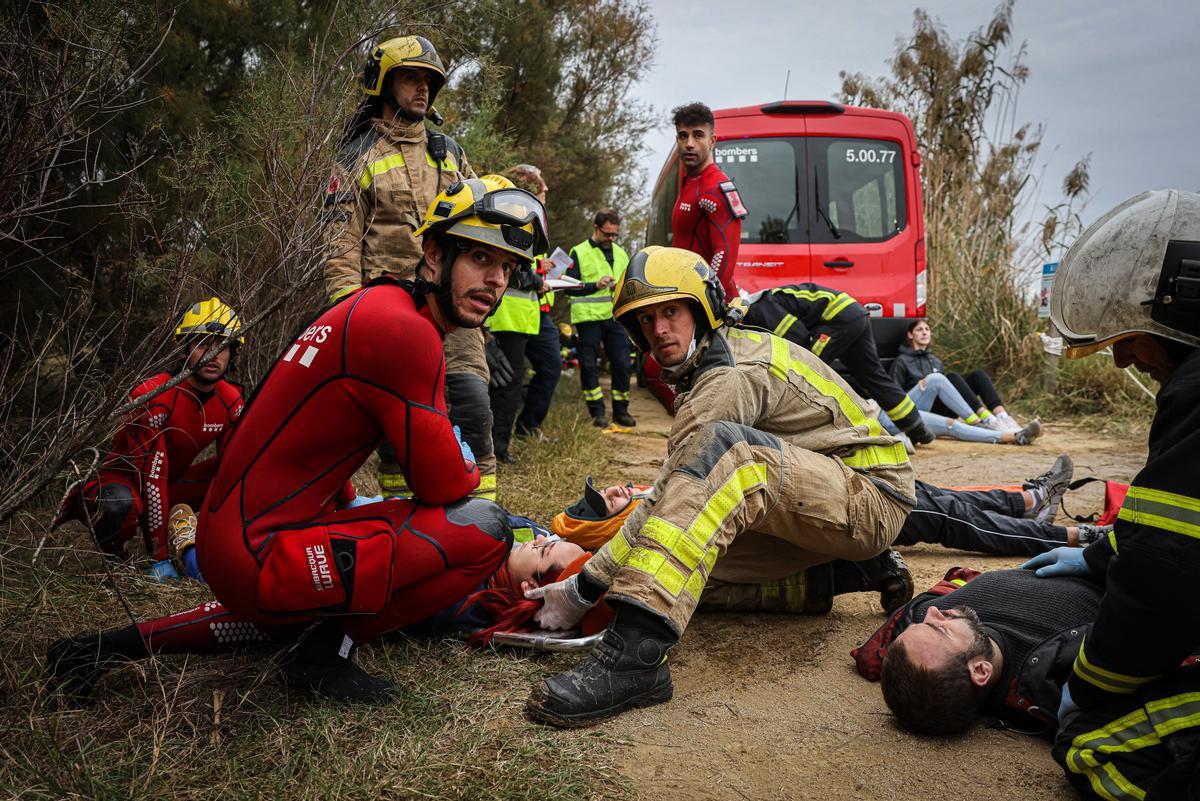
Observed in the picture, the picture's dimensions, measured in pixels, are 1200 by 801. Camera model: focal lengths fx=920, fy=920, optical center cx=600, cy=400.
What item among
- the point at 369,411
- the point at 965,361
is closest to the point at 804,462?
the point at 369,411

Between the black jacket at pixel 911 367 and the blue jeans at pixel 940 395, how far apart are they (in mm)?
163

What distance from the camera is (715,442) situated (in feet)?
9.36

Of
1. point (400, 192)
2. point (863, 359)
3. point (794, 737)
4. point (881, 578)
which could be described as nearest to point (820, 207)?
point (863, 359)

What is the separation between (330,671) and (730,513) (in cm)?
125

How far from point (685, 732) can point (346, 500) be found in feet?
4.42

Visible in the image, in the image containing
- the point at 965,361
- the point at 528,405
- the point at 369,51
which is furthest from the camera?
the point at 965,361

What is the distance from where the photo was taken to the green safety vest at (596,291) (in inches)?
Answer: 354

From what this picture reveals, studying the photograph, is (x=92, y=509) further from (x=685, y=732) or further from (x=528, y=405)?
(x=528, y=405)

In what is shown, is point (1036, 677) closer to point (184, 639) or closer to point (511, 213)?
point (511, 213)

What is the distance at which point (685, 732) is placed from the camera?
Result: 101 inches

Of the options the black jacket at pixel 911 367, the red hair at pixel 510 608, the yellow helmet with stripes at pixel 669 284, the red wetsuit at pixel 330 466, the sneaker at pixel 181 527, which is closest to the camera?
the red wetsuit at pixel 330 466

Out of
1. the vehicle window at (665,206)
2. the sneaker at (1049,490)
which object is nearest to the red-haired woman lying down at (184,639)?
the sneaker at (1049,490)

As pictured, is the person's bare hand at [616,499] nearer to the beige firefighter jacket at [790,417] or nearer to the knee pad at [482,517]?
the beige firefighter jacket at [790,417]

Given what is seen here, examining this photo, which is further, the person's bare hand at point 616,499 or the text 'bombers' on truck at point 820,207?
the text 'bombers' on truck at point 820,207
